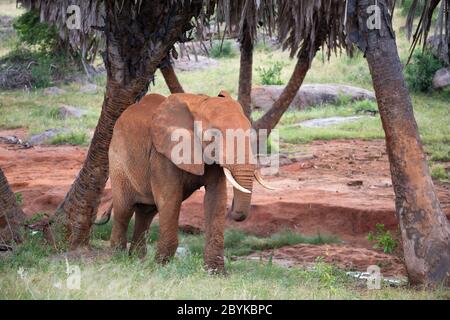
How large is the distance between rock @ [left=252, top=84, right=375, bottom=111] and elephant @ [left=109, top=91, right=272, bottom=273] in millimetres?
12657

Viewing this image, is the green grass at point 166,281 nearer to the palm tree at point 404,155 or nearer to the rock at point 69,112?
the palm tree at point 404,155

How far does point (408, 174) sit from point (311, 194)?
4.89 meters

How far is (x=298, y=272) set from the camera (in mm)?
8555

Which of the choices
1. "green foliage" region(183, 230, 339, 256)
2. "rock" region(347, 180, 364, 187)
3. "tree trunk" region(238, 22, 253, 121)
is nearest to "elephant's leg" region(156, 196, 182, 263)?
"green foliage" region(183, 230, 339, 256)

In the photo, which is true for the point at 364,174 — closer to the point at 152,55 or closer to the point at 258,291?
the point at 152,55

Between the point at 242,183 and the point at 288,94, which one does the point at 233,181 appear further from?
the point at 288,94

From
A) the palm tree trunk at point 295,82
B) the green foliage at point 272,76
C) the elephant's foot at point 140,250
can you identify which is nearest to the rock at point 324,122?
the green foliage at point 272,76

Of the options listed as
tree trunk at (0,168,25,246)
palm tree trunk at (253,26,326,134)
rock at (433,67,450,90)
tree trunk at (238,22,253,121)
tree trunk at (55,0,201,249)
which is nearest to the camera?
tree trunk at (55,0,201,249)

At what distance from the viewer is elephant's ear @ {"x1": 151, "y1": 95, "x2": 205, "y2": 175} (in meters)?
8.00

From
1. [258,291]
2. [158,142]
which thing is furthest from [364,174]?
[258,291]

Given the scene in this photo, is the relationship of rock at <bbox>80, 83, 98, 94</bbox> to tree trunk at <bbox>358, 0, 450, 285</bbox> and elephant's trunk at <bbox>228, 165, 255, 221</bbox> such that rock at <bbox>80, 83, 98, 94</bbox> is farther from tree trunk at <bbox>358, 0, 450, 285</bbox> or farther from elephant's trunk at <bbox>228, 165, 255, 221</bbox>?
elephant's trunk at <bbox>228, 165, 255, 221</bbox>

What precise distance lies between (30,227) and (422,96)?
49.9 feet

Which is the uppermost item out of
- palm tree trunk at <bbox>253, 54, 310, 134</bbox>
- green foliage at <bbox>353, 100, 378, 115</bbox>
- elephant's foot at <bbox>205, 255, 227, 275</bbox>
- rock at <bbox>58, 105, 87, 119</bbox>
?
palm tree trunk at <bbox>253, 54, 310, 134</bbox>

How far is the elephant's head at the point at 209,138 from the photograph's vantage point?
765 centimetres
